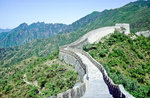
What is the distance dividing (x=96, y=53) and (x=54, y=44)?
405 ft

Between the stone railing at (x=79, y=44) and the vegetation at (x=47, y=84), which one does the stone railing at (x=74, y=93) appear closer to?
the vegetation at (x=47, y=84)

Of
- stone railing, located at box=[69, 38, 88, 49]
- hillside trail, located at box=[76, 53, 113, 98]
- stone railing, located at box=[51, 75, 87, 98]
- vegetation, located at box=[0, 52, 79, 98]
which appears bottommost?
vegetation, located at box=[0, 52, 79, 98]

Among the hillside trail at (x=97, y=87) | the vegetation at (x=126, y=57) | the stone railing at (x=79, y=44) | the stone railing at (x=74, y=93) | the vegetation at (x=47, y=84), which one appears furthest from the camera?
the stone railing at (x=79, y=44)

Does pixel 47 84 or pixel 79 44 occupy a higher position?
pixel 79 44

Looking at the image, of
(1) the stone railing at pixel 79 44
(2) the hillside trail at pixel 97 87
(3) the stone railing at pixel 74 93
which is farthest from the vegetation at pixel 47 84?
(3) the stone railing at pixel 74 93

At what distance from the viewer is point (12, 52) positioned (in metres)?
168

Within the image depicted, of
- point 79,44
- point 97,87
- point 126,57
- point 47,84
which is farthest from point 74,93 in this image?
point 79,44

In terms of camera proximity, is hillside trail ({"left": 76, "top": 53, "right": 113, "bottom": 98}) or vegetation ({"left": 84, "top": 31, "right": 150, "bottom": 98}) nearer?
hillside trail ({"left": 76, "top": 53, "right": 113, "bottom": 98})

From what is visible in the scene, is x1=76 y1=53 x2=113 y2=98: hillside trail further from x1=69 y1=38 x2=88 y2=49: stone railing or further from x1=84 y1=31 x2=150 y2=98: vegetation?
x1=69 y1=38 x2=88 y2=49: stone railing

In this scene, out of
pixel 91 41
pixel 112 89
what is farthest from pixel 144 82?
pixel 91 41

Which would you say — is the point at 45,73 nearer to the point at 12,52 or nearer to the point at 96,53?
the point at 96,53

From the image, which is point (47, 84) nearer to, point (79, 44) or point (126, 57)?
point (79, 44)

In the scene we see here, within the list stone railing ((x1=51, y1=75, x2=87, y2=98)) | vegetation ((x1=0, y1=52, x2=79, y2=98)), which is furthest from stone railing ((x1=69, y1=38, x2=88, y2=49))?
stone railing ((x1=51, y1=75, x2=87, y2=98))

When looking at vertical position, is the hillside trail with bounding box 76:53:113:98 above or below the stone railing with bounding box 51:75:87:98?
below
